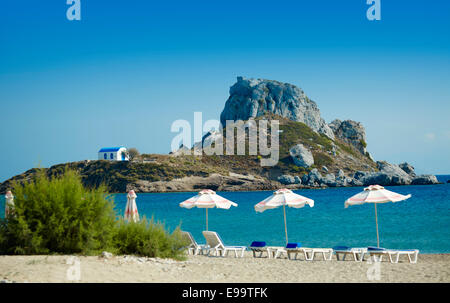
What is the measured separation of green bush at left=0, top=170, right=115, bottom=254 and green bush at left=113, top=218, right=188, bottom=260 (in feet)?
1.83

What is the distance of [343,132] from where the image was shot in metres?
134

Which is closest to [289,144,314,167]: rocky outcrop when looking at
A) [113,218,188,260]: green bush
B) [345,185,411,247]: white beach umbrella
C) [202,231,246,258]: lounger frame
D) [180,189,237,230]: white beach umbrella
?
[180,189,237,230]: white beach umbrella

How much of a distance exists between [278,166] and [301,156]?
227 inches

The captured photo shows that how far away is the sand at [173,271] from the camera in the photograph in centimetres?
707

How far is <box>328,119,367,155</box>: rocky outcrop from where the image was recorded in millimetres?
129375

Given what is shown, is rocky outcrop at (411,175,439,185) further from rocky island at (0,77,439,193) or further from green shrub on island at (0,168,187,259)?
green shrub on island at (0,168,187,259)

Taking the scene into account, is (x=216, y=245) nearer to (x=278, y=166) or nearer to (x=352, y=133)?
(x=278, y=166)

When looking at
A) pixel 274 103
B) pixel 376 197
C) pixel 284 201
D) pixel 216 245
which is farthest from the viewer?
pixel 274 103

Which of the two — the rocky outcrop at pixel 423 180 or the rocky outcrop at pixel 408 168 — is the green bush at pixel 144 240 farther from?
the rocky outcrop at pixel 408 168

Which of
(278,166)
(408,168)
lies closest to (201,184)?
(278,166)

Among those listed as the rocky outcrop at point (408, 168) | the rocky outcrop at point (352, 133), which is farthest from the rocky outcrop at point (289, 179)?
the rocky outcrop at point (352, 133)

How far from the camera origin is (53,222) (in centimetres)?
873
